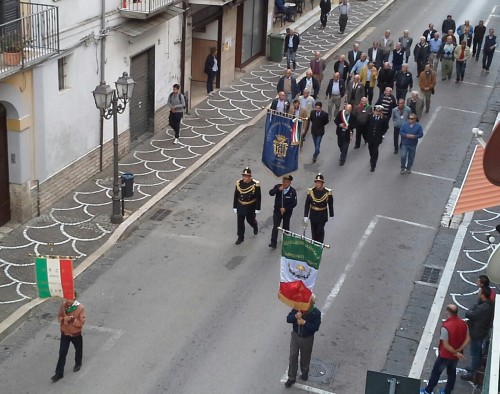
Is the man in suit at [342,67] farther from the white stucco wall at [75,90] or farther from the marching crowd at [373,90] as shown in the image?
the white stucco wall at [75,90]

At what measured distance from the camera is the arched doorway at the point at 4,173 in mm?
20438

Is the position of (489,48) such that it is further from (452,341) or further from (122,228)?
(452,341)

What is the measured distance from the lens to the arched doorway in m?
20.4

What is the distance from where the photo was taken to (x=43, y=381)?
50.5ft

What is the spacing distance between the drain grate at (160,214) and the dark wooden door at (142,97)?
182 inches

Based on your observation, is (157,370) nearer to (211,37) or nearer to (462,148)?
(462,148)

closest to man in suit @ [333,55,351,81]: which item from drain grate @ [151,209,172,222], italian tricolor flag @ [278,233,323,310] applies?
drain grate @ [151,209,172,222]

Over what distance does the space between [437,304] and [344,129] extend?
799cm

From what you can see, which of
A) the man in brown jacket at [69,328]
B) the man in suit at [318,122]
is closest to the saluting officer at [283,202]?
the man in suit at [318,122]

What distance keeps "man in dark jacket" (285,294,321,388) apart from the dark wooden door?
12.5 meters

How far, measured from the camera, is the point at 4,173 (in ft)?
68.1

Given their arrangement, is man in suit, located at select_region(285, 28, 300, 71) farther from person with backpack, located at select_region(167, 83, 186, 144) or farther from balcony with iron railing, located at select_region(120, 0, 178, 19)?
balcony with iron railing, located at select_region(120, 0, 178, 19)

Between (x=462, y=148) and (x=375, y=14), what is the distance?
18.5 meters

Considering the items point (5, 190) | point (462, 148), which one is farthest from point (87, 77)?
point (462, 148)
